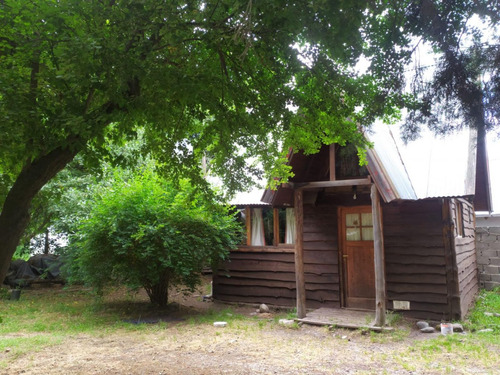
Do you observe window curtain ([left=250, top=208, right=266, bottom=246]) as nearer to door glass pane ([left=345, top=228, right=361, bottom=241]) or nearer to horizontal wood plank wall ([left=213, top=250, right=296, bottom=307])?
horizontal wood plank wall ([left=213, top=250, right=296, bottom=307])

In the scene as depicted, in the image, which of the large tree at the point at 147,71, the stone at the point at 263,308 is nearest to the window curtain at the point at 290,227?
the stone at the point at 263,308

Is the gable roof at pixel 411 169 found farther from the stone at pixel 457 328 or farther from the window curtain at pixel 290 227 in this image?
the stone at pixel 457 328

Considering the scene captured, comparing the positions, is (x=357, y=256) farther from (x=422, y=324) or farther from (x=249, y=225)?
(x=249, y=225)

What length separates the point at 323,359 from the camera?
6508 mm

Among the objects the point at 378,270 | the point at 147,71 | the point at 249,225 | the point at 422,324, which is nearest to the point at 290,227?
the point at 249,225

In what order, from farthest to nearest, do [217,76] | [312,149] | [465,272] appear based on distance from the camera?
[465,272]
[312,149]
[217,76]

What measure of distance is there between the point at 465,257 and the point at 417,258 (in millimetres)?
2541

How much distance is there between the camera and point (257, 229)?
39.0 ft

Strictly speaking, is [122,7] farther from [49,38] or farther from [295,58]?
[295,58]

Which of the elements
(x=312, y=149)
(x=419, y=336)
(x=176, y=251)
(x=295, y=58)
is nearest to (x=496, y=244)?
(x=419, y=336)

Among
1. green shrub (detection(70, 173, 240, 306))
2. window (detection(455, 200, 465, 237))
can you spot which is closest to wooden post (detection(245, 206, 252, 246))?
green shrub (detection(70, 173, 240, 306))

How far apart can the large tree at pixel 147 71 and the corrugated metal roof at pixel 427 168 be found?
3.16m

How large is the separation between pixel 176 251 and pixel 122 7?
6.12 meters

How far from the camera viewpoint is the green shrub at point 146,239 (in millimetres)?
9625
